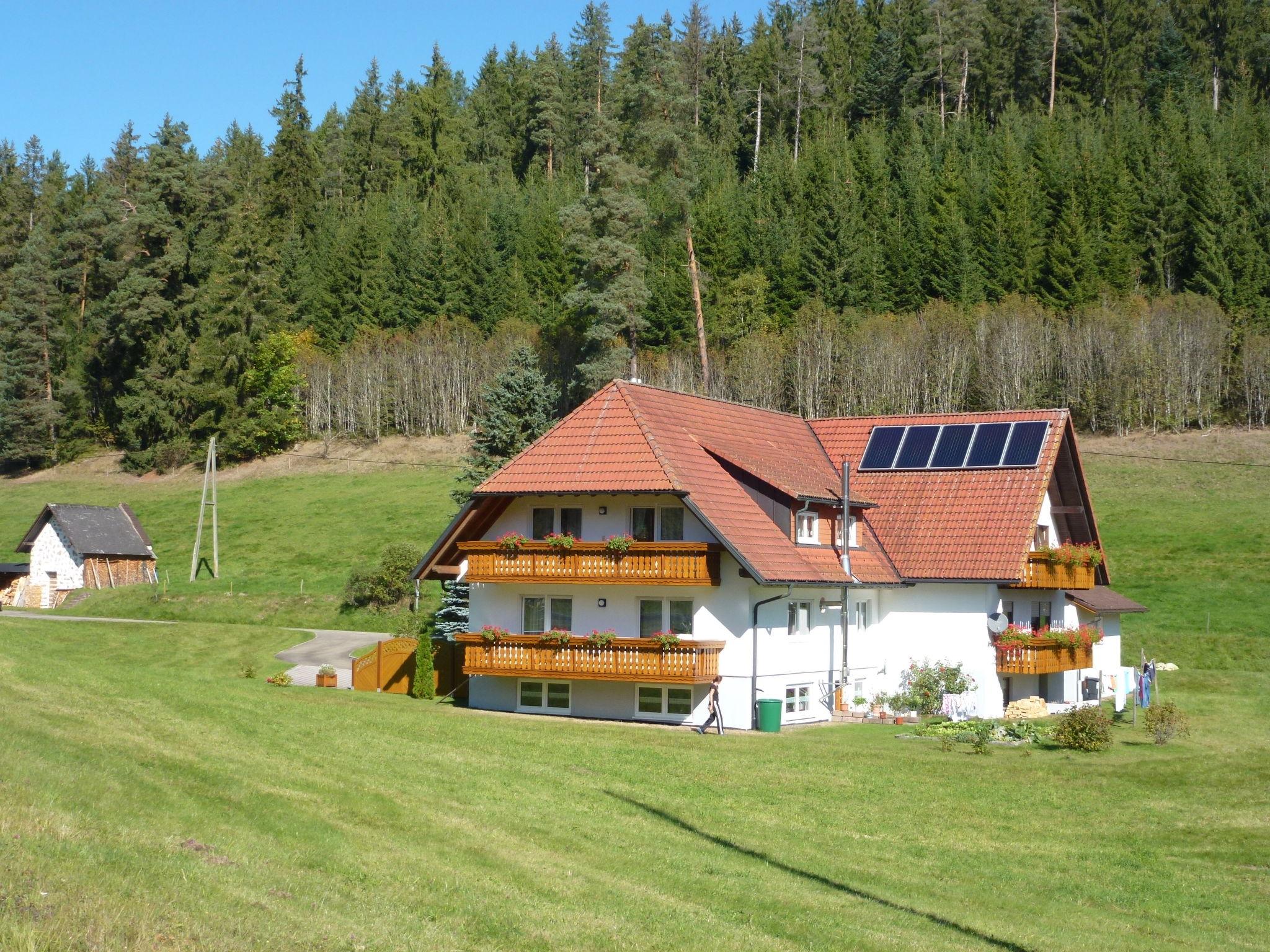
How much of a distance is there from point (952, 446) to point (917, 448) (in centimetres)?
115

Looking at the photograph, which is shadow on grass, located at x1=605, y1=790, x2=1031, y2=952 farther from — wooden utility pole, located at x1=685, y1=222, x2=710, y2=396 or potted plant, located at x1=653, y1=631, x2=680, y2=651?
wooden utility pole, located at x1=685, y1=222, x2=710, y2=396

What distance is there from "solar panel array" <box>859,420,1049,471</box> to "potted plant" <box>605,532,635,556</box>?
39.6ft

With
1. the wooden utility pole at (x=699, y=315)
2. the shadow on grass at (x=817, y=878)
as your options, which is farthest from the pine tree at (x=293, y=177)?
the shadow on grass at (x=817, y=878)

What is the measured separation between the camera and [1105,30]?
11719 centimetres

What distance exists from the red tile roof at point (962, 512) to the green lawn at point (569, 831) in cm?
599

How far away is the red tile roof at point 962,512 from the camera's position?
3572 cm

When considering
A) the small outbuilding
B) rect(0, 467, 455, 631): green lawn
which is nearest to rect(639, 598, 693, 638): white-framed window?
rect(0, 467, 455, 631): green lawn

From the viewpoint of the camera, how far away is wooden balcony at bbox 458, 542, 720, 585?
3091cm

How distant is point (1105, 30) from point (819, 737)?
107337 millimetres

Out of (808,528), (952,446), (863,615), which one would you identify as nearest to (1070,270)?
(952,446)

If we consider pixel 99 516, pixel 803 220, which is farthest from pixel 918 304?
pixel 99 516

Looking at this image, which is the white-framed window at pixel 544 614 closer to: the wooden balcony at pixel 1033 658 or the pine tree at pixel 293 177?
the wooden balcony at pixel 1033 658

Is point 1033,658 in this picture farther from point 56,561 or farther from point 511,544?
point 56,561

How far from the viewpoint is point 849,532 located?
36.4 meters
